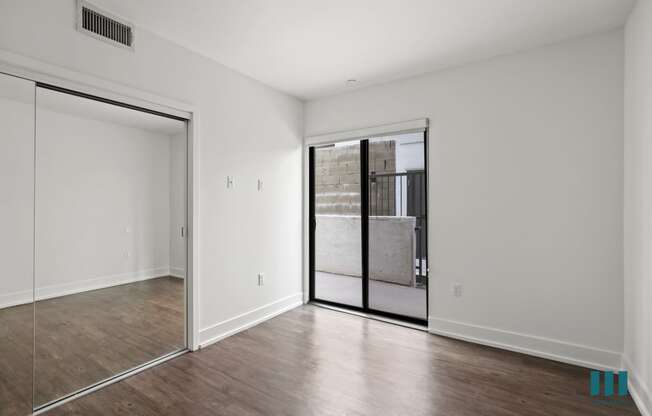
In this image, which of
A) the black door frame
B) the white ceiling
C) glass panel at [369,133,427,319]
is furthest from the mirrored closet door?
glass panel at [369,133,427,319]

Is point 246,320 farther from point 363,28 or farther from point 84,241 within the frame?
point 363,28

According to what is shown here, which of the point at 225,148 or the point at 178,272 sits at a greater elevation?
the point at 225,148

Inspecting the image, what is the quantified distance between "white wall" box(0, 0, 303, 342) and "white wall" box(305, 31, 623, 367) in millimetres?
1673

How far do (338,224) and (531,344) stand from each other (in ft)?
7.81

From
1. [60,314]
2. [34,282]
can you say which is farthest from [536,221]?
[60,314]

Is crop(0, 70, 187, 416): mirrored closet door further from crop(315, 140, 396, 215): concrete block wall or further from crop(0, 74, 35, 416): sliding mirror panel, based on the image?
crop(315, 140, 396, 215): concrete block wall

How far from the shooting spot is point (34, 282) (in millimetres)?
2117

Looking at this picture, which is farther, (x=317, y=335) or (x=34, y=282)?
(x=317, y=335)

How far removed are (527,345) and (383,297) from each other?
1.52 meters

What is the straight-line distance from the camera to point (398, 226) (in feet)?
12.4

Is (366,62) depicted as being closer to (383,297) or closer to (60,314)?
(383,297)

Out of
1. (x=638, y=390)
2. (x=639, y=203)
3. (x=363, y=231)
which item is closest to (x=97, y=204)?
(x=363, y=231)

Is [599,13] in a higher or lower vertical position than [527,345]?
higher

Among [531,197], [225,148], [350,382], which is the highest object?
[225,148]
